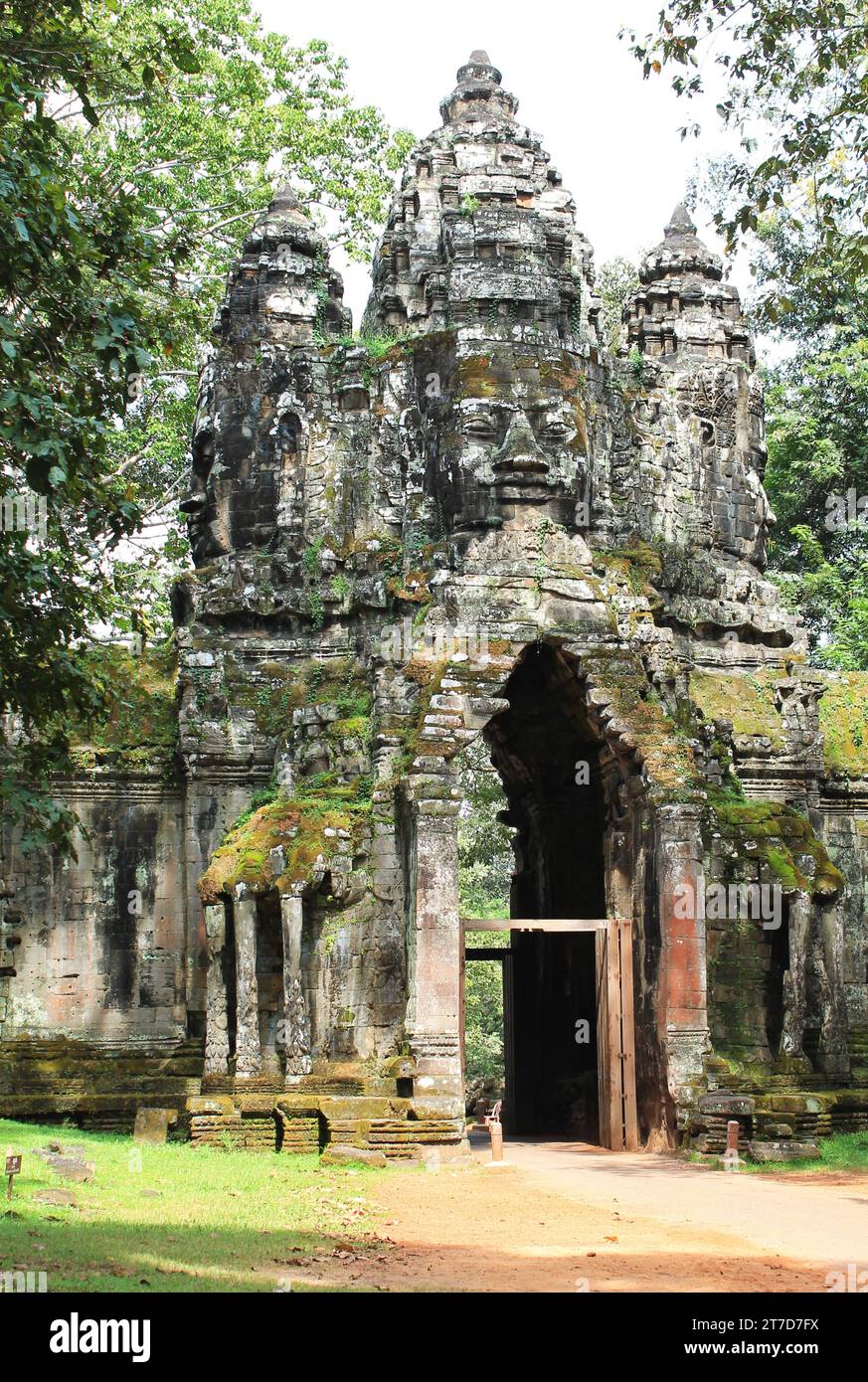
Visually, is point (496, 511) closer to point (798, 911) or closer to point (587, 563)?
point (587, 563)

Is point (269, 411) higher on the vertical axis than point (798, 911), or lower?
higher

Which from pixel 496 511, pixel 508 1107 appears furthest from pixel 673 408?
pixel 508 1107

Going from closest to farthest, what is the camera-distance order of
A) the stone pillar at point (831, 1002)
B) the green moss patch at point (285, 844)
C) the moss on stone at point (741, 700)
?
the green moss patch at point (285, 844) < the stone pillar at point (831, 1002) < the moss on stone at point (741, 700)

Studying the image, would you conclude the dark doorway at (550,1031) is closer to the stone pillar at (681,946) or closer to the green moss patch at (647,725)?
the stone pillar at (681,946)

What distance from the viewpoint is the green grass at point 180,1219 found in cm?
1125

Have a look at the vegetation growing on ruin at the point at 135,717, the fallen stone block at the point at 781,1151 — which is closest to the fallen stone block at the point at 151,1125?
the vegetation growing on ruin at the point at 135,717

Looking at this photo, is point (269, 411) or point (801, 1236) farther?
point (269, 411)

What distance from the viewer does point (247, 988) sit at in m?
20.5

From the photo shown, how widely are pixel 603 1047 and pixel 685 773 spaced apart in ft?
11.0

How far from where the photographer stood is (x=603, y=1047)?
20.8 m

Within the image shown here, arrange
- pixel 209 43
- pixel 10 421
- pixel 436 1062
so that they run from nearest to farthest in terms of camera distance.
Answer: pixel 10 421 → pixel 436 1062 → pixel 209 43

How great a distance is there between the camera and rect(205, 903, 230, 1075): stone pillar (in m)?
20.6

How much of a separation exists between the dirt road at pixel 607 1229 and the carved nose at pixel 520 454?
27.5 feet

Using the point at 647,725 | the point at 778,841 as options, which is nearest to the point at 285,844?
the point at 647,725
